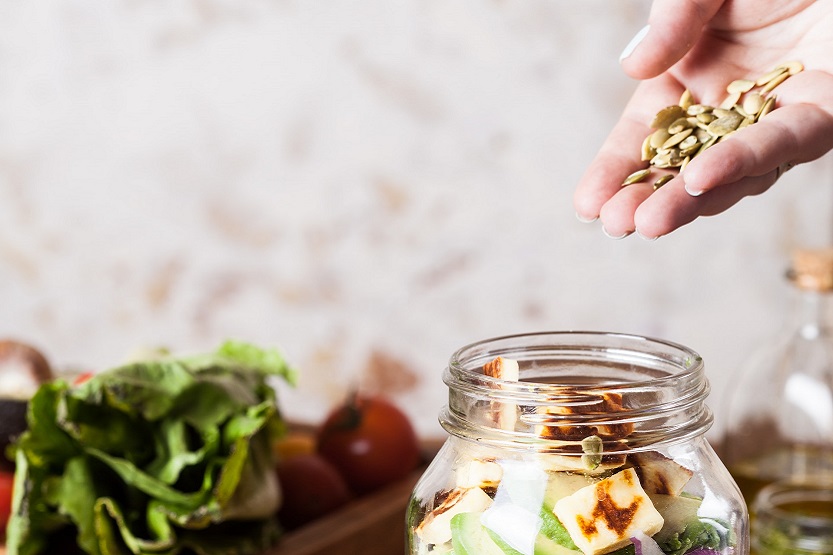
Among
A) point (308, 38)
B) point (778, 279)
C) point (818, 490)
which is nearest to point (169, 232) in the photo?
point (308, 38)

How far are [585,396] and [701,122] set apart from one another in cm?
28

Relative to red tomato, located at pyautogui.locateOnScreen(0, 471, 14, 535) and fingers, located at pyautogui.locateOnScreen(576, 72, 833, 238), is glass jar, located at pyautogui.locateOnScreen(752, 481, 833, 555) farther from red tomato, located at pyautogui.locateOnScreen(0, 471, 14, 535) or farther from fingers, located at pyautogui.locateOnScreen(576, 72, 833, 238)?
red tomato, located at pyautogui.locateOnScreen(0, 471, 14, 535)

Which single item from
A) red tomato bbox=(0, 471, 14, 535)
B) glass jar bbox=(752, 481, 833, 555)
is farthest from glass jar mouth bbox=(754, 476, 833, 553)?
red tomato bbox=(0, 471, 14, 535)

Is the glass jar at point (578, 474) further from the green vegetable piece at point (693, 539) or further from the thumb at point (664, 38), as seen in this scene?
the thumb at point (664, 38)

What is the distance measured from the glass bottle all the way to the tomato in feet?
1.62

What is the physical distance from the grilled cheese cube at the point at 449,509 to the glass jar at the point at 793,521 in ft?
1.84

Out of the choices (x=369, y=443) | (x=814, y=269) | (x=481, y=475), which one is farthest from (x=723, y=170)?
(x=369, y=443)

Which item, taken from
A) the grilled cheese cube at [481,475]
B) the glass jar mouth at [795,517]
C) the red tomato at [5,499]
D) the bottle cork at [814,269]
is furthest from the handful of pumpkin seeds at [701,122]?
the red tomato at [5,499]

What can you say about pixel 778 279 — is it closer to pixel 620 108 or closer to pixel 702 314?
pixel 702 314

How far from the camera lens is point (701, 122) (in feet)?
2.32

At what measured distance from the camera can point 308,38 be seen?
1.72 metres

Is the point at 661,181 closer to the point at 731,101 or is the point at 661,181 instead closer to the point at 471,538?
the point at 731,101

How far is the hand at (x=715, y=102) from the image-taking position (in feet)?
1.90

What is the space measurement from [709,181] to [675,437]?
0.50 feet
